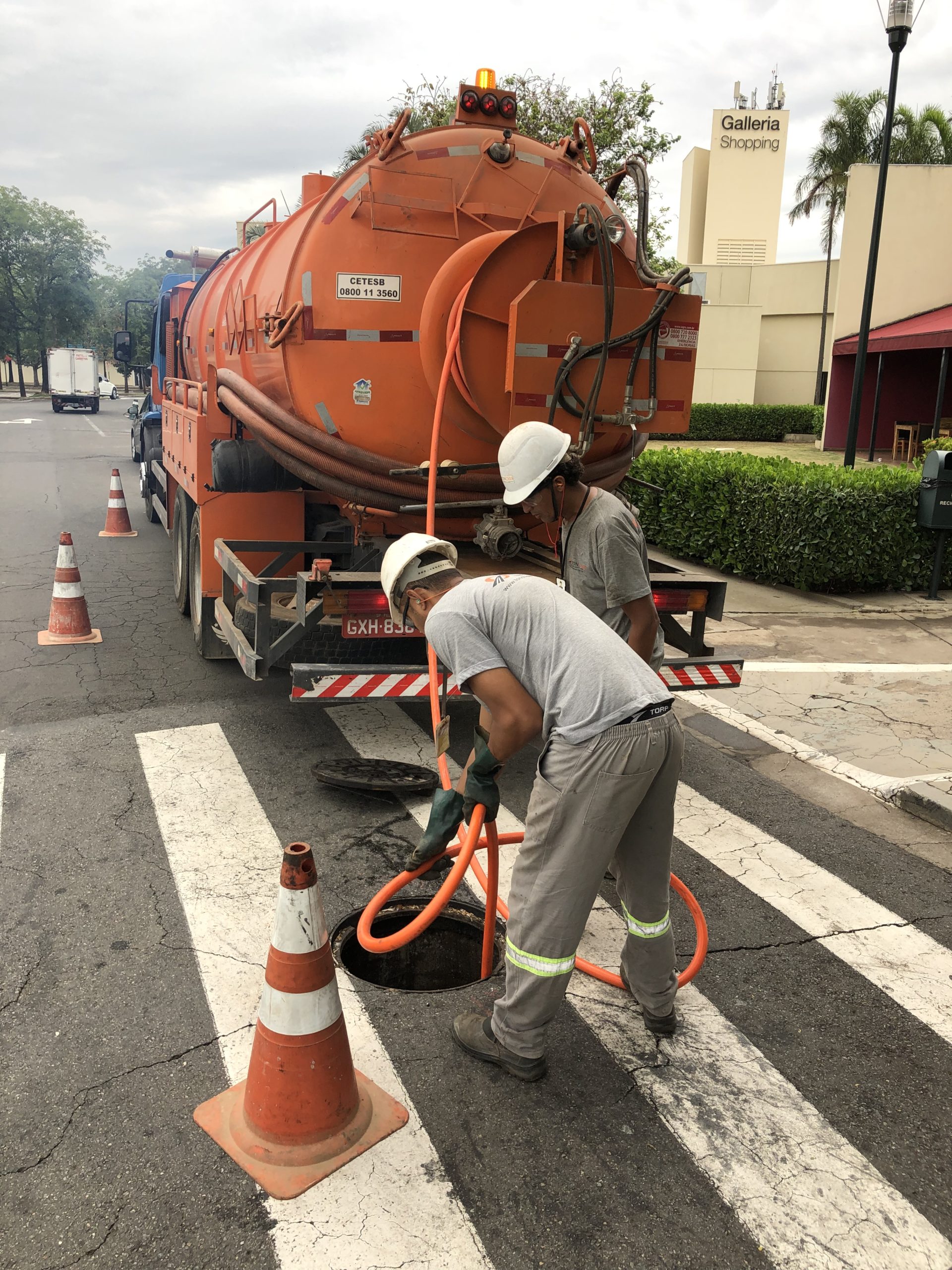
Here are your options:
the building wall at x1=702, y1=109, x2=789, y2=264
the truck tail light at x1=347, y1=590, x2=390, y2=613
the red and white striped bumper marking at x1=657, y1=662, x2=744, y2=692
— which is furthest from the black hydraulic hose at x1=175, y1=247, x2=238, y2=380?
the building wall at x1=702, y1=109, x2=789, y2=264

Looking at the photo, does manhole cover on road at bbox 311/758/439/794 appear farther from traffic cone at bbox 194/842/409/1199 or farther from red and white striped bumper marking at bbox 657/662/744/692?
traffic cone at bbox 194/842/409/1199

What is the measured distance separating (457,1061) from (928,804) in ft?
10.7

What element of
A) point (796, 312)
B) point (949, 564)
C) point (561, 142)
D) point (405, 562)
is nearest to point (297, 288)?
point (561, 142)

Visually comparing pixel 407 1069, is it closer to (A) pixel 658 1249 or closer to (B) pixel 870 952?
(A) pixel 658 1249

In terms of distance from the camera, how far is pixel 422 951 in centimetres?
386

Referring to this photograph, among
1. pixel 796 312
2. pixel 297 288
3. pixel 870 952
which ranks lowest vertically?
pixel 870 952

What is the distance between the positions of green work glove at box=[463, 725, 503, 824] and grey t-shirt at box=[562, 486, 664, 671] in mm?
1194

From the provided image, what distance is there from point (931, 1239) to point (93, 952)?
9.47 feet

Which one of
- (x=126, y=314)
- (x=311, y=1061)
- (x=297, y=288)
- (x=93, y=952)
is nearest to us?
(x=311, y=1061)

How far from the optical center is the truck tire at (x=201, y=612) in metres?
6.62

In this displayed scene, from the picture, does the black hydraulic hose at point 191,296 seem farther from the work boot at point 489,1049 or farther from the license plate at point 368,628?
the work boot at point 489,1049

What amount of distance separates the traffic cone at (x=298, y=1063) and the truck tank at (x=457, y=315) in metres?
2.92

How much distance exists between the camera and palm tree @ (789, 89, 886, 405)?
114 ft

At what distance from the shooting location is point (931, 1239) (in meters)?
2.47
